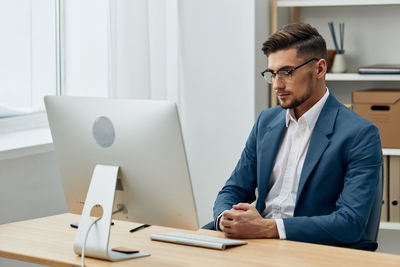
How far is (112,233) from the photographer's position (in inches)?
80.0

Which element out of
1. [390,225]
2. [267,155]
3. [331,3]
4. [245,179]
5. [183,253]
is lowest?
[390,225]

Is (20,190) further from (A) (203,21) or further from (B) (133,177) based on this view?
(A) (203,21)

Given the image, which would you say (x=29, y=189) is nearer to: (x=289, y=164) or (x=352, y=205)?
(x=289, y=164)

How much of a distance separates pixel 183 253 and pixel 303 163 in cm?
60

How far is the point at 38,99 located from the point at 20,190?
2.00 ft

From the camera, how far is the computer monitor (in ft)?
5.62

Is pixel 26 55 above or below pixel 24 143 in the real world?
above

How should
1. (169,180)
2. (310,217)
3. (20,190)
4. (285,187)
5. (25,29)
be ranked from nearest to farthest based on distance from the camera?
(169,180)
(310,217)
(285,187)
(20,190)
(25,29)

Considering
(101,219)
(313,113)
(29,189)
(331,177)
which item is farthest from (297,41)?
(29,189)

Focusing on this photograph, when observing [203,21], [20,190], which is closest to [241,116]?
[203,21]

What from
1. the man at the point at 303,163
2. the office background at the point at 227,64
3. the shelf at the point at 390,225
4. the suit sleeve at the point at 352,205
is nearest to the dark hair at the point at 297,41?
the man at the point at 303,163

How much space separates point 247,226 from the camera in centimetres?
194

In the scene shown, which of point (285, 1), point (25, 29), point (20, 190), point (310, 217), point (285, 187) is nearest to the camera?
point (310, 217)

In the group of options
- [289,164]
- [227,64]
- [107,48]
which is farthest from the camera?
[227,64]
